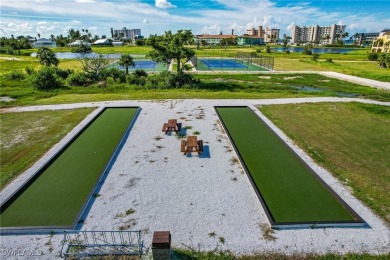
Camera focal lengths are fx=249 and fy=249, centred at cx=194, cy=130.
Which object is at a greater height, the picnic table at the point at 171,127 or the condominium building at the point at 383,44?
the condominium building at the point at 383,44

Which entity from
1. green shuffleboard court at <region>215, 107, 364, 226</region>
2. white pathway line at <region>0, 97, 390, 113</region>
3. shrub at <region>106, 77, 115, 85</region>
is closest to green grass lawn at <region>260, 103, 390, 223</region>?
green shuffleboard court at <region>215, 107, 364, 226</region>

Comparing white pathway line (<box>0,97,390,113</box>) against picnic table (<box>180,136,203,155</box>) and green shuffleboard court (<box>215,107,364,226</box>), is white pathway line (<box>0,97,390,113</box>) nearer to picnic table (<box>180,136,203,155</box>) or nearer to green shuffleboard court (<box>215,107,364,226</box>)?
green shuffleboard court (<box>215,107,364,226</box>)

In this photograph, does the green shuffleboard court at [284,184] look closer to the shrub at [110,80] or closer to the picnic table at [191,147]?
the picnic table at [191,147]

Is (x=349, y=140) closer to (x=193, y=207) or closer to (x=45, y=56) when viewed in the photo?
(x=193, y=207)

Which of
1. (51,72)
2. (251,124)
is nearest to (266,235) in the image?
(251,124)

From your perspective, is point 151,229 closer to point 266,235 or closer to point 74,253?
point 74,253

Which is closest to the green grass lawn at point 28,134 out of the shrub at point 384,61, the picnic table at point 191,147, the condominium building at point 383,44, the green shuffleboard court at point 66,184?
the green shuffleboard court at point 66,184
